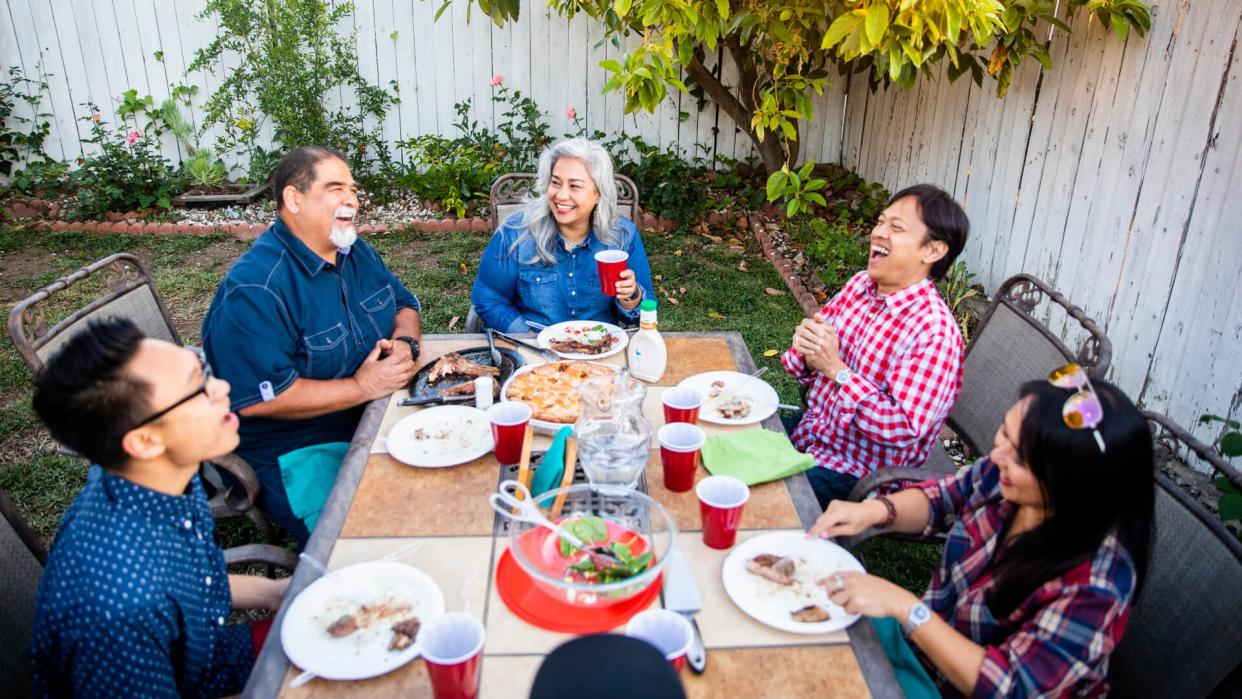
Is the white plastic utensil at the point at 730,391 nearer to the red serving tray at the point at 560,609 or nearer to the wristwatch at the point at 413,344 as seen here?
the red serving tray at the point at 560,609

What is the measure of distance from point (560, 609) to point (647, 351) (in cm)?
119

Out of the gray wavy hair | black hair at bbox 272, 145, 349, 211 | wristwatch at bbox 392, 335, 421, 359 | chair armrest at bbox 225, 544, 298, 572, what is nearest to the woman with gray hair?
the gray wavy hair

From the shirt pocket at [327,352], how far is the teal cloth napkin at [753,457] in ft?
4.75

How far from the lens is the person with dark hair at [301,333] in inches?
99.7

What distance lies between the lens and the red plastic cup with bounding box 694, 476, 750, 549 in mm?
1750

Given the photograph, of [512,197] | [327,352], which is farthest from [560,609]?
[512,197]

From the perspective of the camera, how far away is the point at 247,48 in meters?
7.31

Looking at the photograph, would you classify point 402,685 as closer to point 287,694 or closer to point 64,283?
point 287,694

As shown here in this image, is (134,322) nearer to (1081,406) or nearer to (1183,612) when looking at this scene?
(1081,406)

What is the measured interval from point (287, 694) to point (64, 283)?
6.23 ft

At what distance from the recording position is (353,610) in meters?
1.61

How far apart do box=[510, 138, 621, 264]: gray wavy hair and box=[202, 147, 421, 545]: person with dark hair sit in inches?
30.2

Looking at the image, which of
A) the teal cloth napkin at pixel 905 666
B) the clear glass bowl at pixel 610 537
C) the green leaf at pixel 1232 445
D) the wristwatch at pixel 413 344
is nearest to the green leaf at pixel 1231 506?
the green leaf at pixel 1232 445

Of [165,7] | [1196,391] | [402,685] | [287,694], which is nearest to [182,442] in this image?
[287,694]
